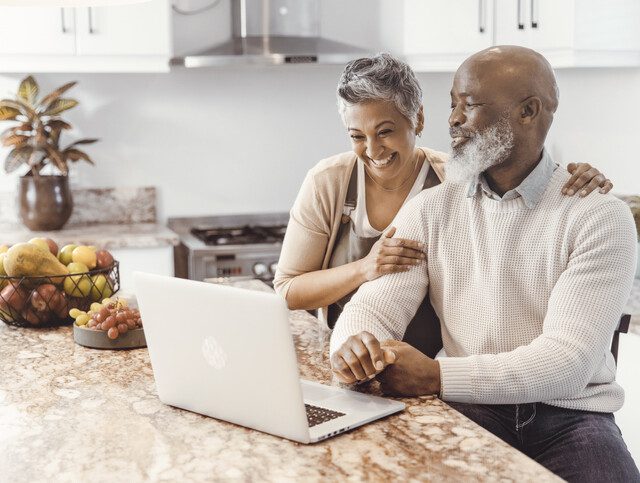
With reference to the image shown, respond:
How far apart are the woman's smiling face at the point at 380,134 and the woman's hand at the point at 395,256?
30 cm

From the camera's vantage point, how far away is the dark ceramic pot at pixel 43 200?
3748 millimetres

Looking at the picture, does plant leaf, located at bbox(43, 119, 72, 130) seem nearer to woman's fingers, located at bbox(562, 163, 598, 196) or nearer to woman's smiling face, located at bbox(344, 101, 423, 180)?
woman's smiling face, located at bbox(344, 101, 423, 180)

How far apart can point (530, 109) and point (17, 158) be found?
95.3 inches

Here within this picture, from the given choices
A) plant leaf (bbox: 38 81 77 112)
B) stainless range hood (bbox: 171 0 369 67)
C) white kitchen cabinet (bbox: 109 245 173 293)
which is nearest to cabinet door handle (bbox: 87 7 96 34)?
plant leaf (bbox: 38 81 77 112)

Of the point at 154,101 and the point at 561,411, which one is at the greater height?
the point at 154,101

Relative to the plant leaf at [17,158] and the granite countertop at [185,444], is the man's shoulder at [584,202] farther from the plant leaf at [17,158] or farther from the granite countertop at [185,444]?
the plant leaf at [17,158]

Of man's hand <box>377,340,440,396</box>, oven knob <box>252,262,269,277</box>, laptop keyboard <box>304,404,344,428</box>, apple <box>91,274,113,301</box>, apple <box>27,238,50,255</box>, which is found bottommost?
oven knob <box>252,262,269,277</box>

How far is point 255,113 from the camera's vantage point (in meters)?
4.32

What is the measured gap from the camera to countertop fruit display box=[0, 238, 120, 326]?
204 cm

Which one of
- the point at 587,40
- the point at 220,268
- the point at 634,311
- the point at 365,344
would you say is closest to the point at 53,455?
the point at 365,344

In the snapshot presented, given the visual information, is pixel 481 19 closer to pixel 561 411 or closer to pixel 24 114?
pixel 24 114

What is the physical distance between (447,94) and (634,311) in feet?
6.75

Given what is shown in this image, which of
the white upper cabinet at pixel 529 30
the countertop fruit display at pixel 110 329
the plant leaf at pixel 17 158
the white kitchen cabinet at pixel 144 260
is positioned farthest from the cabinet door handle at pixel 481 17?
the countertop fruit display at pixel 110 329

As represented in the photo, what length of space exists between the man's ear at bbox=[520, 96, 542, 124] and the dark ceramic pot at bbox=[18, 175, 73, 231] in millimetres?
2406
